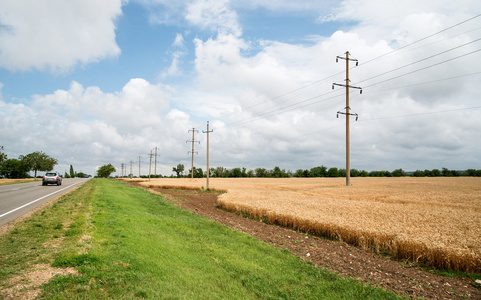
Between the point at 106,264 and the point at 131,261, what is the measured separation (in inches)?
20.8

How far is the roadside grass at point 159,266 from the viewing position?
5.12m

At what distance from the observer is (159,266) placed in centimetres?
623

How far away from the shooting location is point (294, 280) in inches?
263

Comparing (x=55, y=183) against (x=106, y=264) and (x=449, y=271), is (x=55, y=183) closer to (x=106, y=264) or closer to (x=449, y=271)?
(x=106, y=264)

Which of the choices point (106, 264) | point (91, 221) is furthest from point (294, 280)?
point (91, 221)

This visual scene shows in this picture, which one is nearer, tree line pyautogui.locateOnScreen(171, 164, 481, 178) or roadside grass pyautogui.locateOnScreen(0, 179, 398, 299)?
roadside grass pyautogui.locateOnScreen(0, 179, 398, 299)

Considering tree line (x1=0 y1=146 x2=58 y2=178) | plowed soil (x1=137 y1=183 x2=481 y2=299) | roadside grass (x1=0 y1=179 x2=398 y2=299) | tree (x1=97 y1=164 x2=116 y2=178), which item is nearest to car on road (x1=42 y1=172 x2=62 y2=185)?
roadside grass (x1=0 y1=179 x2=398 y2=299)

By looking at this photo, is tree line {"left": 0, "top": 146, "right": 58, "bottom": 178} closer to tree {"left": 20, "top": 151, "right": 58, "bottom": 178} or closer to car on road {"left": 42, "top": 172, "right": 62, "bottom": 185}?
tree {"left": 20, "top": 151, "right": 58, "bottom": 178}

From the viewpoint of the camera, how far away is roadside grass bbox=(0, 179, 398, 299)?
5120 millimetres

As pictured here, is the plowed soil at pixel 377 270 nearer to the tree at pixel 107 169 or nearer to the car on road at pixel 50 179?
the car on road at pixel 50 179

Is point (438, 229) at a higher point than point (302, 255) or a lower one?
higher

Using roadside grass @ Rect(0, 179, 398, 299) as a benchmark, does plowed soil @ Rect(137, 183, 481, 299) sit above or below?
below

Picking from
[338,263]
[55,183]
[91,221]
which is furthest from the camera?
[55,183]

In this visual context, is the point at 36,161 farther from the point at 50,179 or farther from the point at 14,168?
the point at 50,179
